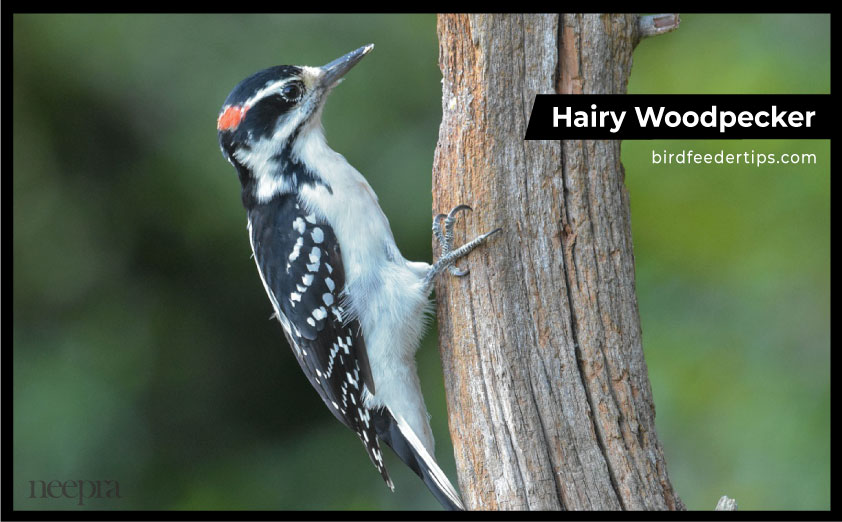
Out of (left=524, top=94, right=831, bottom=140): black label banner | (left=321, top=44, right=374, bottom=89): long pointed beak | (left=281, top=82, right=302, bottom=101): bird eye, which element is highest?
(left=321, top=44, right=374, bottom=89): long pointed beak

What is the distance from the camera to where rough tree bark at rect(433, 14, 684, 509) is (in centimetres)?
219

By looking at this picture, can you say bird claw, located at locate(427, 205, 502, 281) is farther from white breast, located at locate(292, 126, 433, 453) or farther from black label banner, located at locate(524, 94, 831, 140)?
black label banner, located at locate(524, 94, 831, 140)

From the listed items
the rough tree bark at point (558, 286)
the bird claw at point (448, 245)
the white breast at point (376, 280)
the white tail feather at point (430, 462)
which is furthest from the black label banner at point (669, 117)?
the white tail feather at point (430, 462)

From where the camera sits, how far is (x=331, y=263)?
98.6 inches

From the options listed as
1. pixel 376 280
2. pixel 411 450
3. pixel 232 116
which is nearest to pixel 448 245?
pixel 376 280

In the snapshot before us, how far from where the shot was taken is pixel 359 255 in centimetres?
250

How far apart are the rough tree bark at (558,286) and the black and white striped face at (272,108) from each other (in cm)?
59

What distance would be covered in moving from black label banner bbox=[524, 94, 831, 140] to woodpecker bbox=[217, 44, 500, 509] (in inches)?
24.7

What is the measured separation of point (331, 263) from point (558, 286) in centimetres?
75

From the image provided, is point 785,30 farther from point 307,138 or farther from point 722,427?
point 307,138

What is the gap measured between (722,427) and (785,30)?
6.09ft

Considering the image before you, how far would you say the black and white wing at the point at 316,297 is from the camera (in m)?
2.50

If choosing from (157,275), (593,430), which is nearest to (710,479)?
(593,430)

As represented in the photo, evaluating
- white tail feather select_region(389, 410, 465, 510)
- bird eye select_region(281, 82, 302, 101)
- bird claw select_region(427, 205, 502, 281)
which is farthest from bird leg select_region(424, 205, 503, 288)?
bird eye select_region(281, 82, 302, 101)
